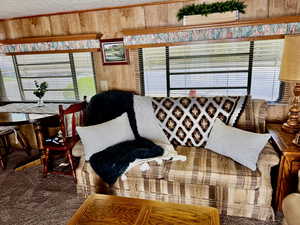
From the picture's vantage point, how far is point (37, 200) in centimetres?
232

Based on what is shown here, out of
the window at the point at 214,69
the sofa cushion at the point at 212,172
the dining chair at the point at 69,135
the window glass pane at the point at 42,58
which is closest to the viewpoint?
the sofa cushion at the point at 212,172

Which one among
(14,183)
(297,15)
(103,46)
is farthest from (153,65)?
(14,183)

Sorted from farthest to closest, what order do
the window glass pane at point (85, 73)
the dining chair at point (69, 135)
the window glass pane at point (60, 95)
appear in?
the window glass pane at point (60, 95)
the window glass pane at point (85, 73)
the dining chair at point (69, 135)

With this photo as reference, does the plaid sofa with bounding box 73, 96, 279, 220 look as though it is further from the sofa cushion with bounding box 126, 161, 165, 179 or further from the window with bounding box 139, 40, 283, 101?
the window with bounding box 139, 40, 283, 101

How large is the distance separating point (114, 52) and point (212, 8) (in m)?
1.34

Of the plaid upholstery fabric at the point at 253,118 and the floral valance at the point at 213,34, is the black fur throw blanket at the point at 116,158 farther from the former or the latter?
the floral valance at the point at 213,34

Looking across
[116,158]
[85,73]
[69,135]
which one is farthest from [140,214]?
[85,73]

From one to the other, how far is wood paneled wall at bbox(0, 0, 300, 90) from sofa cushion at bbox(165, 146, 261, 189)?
4.59ft

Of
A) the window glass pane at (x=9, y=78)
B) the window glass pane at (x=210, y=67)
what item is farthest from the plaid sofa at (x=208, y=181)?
the window glass pane at (x=9, y=78)

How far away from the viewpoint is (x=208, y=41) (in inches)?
102

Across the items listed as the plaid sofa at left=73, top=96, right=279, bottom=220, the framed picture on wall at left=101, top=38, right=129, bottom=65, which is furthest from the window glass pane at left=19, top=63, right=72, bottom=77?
the plaid sofa at left=73, top=96, right=279, bottom=220

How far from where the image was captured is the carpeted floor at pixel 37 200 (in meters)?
2.03

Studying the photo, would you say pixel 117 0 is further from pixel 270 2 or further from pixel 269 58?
pixel 269 58

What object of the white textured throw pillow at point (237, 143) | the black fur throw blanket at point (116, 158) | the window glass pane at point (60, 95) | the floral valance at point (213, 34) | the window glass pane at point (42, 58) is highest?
the floral valance at point (213, 34)
